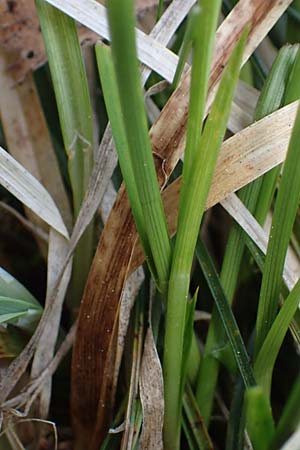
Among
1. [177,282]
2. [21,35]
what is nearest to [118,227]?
[177,282]

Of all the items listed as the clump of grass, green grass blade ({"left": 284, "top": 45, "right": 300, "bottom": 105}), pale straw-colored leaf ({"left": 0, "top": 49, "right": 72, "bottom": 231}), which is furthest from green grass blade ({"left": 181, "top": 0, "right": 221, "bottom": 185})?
pale straw-colored leaf ({"left": 0, "top": 49, "right": 72, "bottom": 231})

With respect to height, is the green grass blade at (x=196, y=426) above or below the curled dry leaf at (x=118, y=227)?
below

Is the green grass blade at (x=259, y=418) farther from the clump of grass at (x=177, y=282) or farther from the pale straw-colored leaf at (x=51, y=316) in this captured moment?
the pale straw-colored leaf at (x=51, y=316)

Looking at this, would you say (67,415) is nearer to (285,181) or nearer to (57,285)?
(57,285)

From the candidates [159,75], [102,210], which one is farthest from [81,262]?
[159,75]

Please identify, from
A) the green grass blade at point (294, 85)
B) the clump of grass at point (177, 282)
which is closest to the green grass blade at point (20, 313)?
the clump of grass at point (177, 282)

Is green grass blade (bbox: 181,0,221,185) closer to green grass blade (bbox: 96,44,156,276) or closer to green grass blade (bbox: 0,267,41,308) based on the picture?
green grass blade (bbox: 96,44,156,276)
